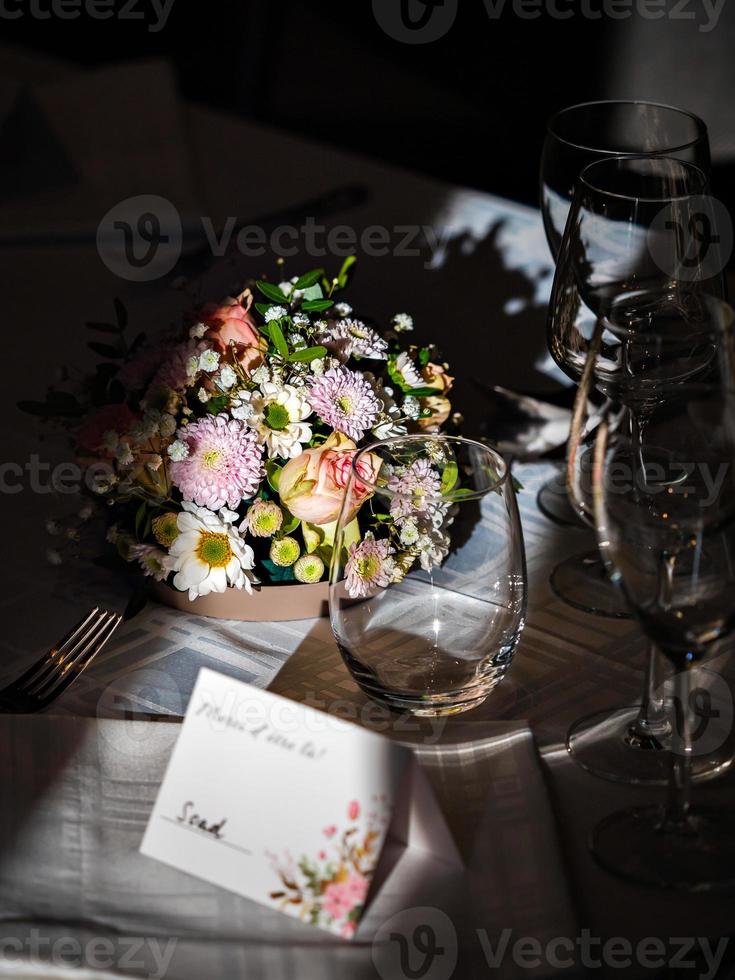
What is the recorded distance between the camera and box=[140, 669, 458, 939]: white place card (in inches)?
23.8

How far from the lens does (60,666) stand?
83 cm

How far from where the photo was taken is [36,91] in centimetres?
172

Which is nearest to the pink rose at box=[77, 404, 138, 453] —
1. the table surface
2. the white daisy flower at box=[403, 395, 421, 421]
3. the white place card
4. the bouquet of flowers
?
the bouquet of flowers

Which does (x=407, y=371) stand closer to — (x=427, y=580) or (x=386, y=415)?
(x=386, y=415)

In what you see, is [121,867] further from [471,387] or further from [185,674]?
[471,387]

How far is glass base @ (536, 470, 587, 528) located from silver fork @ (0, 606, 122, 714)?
16.1 inches

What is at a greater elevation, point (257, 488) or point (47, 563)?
point (257, 488)

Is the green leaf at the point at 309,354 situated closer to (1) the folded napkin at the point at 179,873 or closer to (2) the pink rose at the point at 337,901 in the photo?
(1) the folded napkin at the point at 179,873

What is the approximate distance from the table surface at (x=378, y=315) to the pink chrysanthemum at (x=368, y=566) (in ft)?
0.36

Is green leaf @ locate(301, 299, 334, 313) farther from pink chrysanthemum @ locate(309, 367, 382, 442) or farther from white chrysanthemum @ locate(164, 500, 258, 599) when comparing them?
white chrysanthemum @ locate(164, 500, 258, 599)

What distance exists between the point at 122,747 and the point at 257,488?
22cm

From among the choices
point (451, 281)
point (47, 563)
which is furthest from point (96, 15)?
point (47, 563)

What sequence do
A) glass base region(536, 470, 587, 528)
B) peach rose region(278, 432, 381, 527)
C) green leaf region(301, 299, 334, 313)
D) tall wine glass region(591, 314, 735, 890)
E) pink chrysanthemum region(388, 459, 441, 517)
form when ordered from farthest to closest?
1. glass base region(536, 470, 587, 528)
2. green leaf region(301, 299, 334, 313)
3. peach rose region(278, 432, 381, 527)
4. pink chrysanthemum region(388, 459, 441, 517)
5. tall wine glass region(591, 314, 735, 890)

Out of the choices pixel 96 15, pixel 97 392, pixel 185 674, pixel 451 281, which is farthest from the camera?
pixel 96 15
